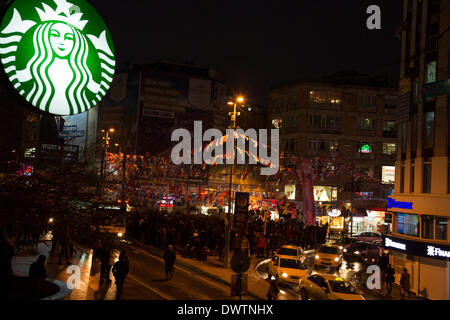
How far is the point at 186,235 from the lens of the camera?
3014 centimetres

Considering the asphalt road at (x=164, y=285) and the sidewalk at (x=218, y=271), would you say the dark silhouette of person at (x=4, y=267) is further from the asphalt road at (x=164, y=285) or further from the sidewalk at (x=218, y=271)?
the sidewalk at (x=218, y=271)

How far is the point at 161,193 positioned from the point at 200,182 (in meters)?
18.3

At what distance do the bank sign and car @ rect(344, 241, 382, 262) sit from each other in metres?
8.31

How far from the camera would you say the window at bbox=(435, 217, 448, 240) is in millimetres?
21578

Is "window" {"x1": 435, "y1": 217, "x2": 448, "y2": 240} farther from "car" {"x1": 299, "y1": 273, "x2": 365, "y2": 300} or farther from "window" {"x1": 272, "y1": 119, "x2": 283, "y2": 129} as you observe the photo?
"window" {"x1": 272, "y1": 119, "x2": 283, "y2": 129}

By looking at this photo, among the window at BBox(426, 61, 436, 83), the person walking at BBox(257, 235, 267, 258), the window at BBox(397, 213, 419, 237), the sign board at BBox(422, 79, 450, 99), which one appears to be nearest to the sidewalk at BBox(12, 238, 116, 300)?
the person walking at BBox(257, 235, 267, 258)

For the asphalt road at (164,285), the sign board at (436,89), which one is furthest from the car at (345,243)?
the asphalt road at (164,285)

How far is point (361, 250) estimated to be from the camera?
Result: 33.8 meters

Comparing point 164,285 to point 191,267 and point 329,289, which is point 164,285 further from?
point 329,289

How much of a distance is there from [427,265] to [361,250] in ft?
38.8

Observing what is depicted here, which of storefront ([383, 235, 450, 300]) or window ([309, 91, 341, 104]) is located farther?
window ([309, 91, 341, 104])
